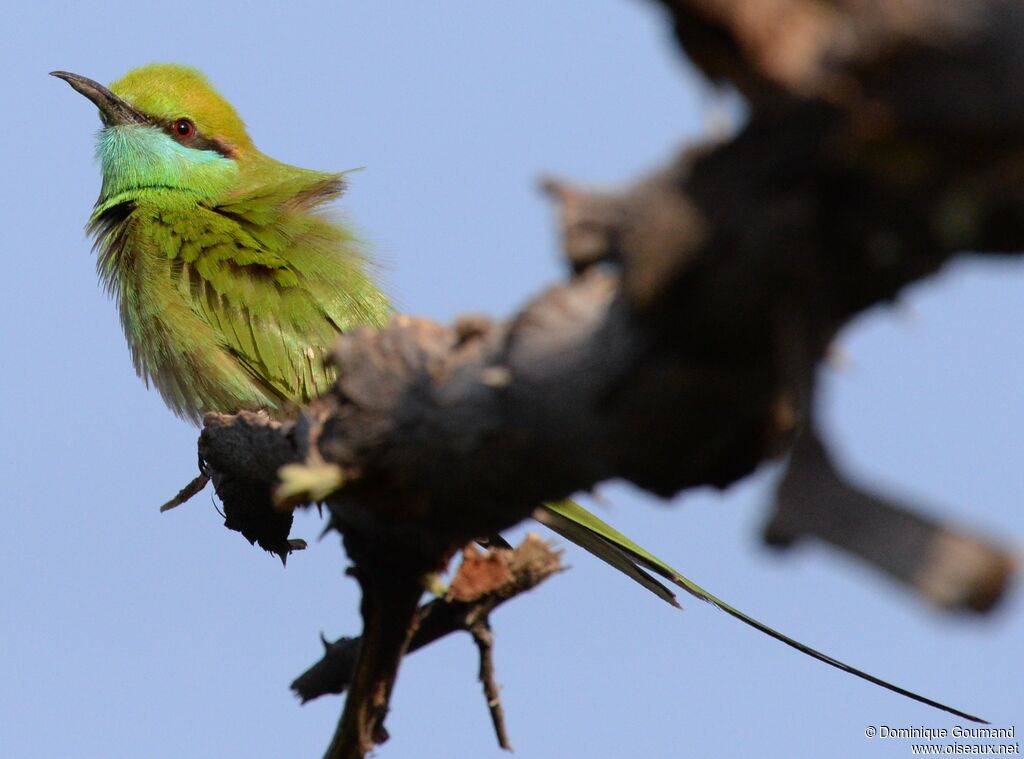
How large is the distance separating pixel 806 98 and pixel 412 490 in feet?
3.02

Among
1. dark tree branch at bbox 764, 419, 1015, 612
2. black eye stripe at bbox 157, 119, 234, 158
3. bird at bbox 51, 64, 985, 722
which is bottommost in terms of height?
dark tree branch at bbox 764, 419, 1015, 612

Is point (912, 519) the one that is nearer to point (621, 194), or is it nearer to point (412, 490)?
point (621, 194)

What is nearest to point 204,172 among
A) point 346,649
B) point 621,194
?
point 346,649

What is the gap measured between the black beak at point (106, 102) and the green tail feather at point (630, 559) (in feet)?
9.23

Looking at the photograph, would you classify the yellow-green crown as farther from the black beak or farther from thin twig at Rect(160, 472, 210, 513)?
thin twig at Rect(160, 472, 210, 513)

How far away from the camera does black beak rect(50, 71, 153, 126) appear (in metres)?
5.24

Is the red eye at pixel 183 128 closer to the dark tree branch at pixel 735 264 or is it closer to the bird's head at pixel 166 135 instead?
the bird's head at pixel 166 135

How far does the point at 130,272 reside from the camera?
4.49 meters

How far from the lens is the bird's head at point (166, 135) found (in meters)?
4.95

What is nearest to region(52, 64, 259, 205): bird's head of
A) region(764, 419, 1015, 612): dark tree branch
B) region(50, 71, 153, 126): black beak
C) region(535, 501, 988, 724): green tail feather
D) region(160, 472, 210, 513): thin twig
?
region(50, 71, 153, 126): black beak

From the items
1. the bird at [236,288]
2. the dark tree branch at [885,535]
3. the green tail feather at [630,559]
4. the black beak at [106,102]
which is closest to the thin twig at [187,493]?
the bird at [236,288]

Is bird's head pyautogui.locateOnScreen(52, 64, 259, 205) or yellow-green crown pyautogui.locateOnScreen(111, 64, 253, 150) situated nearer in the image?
bird's head pyautogui.locateOnScreen(52, 64, 259, 205)

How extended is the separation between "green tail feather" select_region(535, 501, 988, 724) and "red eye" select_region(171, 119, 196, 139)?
260cm

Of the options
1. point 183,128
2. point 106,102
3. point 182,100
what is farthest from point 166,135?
point 106,102
